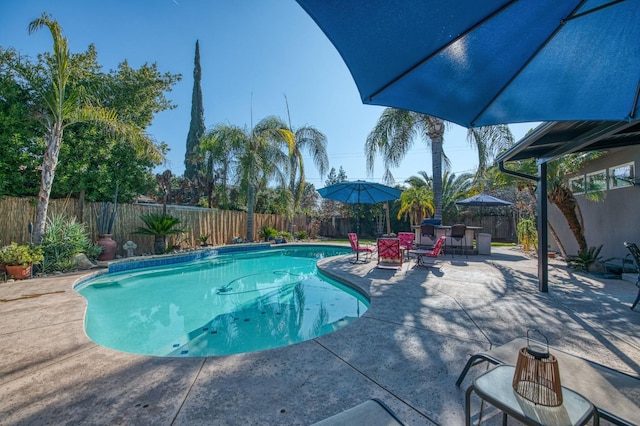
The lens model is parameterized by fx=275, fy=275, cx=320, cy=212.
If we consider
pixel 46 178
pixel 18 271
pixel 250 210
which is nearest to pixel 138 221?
pixel 46 178

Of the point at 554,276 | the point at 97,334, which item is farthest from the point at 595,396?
the point at 554,276

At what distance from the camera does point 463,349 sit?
3.01 meters

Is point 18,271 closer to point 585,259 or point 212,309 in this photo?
point 212,309

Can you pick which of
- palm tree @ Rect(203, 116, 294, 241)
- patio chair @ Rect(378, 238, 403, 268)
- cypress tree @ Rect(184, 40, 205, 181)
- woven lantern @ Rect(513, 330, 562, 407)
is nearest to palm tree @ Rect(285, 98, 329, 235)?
palm tree @ Rect(203, 116, 294, 241)

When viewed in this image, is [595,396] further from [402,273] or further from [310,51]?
[310,51]

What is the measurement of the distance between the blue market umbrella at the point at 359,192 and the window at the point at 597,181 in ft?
19.3

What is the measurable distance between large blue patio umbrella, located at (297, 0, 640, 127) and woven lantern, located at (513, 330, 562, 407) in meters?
2.31

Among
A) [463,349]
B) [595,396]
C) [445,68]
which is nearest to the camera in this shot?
[595,396]

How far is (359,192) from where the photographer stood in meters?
11.2

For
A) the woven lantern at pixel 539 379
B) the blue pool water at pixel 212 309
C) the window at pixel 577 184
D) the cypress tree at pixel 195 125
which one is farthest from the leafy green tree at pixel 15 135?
the cypress tree at pixel 195 125

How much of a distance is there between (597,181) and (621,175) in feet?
3.02

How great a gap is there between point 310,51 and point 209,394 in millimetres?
9525

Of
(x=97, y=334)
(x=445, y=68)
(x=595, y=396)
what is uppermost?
(x=445, y=68)

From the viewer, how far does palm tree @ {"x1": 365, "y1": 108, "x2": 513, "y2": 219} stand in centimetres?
1167
